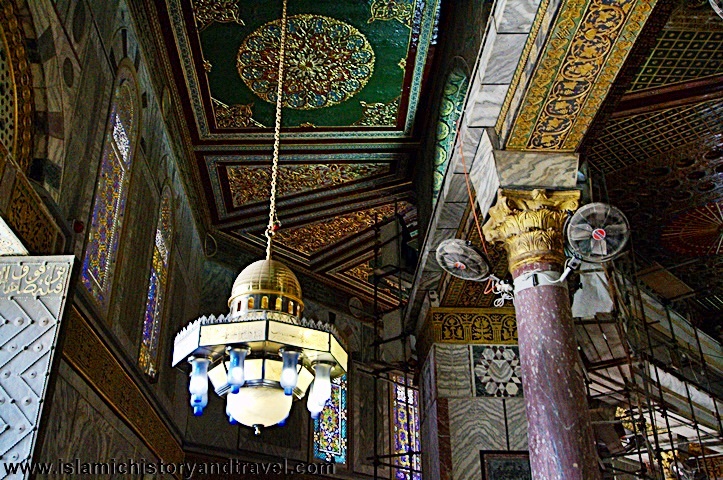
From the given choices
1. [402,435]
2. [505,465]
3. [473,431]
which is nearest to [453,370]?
[473,431]

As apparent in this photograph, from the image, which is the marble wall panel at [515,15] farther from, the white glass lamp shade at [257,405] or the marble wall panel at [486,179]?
the white glass lamp shade at [257,405]

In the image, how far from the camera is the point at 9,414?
11.4ft

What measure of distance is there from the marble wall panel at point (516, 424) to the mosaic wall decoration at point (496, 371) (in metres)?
0.09

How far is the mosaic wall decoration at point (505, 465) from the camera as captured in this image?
6285 mm

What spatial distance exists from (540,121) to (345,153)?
11.9 feet

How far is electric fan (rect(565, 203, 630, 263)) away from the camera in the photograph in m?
4.07

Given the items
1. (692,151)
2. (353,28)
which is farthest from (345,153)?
(692,151)

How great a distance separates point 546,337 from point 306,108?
13.5 ft

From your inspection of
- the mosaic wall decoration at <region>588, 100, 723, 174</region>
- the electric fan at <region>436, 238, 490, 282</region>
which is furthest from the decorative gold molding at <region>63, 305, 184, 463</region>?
the mosaic wall decoration at <region>588, 100, 723, 174</region>

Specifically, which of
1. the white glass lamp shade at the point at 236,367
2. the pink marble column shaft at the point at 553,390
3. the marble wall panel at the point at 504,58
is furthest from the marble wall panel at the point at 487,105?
the white glass lamp shade at the point at 236,367

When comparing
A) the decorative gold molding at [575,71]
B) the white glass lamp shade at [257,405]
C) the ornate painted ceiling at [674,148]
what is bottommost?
the white glass lamp shade at [257,405]

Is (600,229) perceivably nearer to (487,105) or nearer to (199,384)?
(487,105)

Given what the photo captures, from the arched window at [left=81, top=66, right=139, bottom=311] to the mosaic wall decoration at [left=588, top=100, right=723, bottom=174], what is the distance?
12.8 ft

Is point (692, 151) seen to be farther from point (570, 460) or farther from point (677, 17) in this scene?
point (570, 460)
